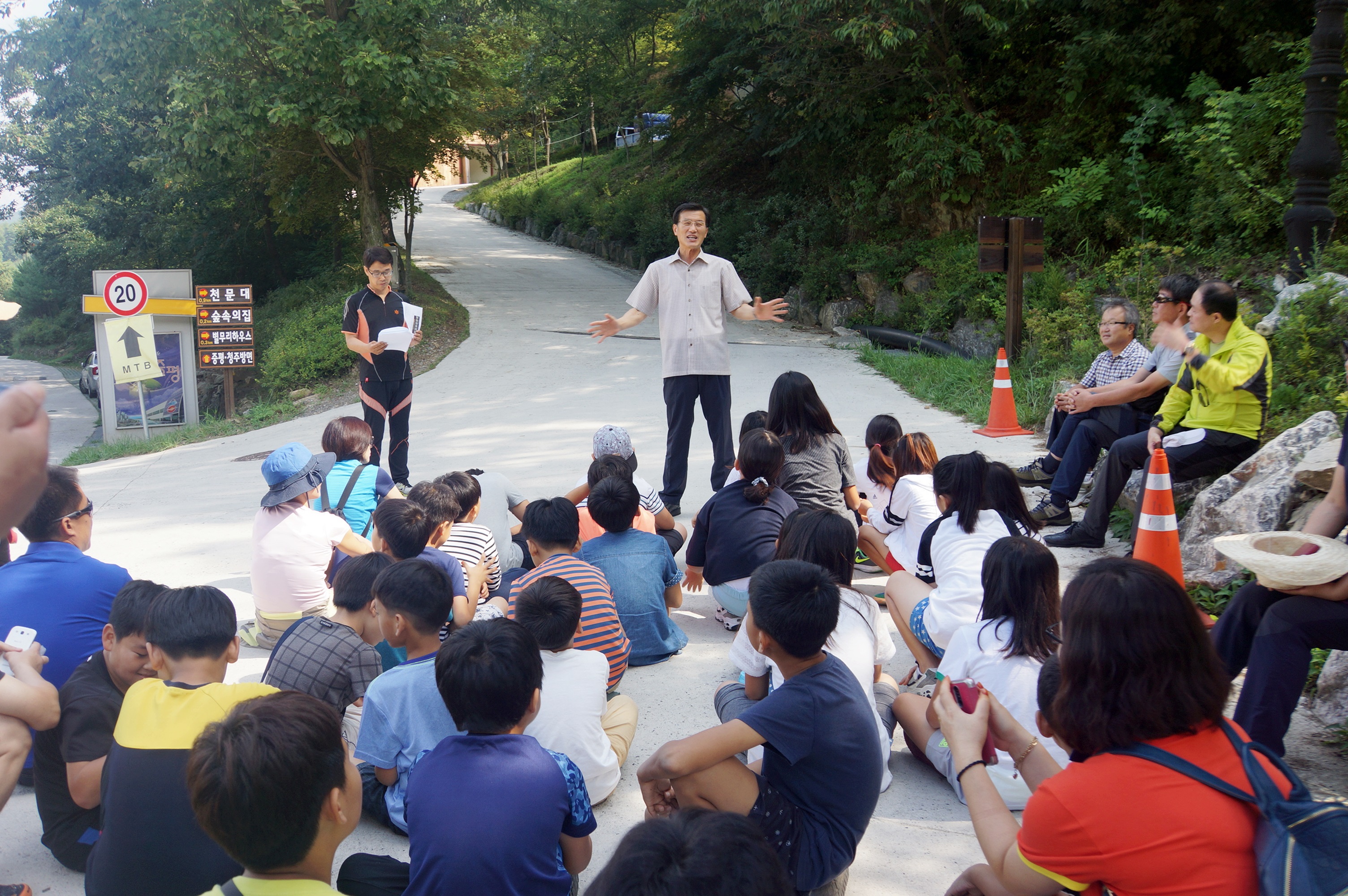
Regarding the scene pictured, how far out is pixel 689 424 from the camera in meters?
6.25

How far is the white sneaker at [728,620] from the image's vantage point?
15.2 feet

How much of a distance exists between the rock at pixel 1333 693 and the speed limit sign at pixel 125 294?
11919mm

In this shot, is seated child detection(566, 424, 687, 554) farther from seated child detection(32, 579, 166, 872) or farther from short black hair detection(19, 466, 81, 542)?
seated child detection(32, 579, 166, 872)

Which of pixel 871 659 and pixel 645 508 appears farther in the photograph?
pixel 645 508

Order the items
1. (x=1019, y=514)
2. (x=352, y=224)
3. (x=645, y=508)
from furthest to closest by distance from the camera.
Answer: (x=352, y=224), (x=645, y=508), (x=1019, y=514)

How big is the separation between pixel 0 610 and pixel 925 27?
13.3 meters

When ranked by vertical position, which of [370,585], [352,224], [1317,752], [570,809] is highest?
[352,224]

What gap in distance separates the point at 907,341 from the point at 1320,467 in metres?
8.07

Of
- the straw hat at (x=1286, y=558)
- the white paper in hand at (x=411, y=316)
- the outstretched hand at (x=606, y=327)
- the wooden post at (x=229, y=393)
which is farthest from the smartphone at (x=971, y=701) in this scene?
the wooden post at (x=229, y=393)

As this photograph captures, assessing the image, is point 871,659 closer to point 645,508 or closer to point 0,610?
point 645,508

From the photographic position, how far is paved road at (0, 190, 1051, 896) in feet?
10.00

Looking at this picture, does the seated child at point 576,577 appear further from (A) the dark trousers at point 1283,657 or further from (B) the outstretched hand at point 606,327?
(B) the outstretched hand at point 606,327

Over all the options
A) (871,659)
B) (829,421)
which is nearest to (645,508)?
(829,421)

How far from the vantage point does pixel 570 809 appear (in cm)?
233
